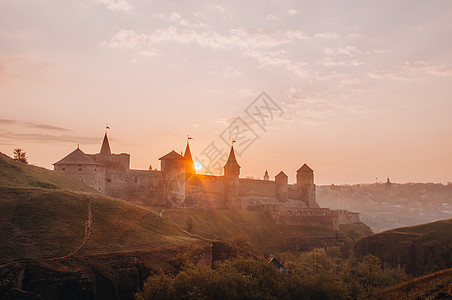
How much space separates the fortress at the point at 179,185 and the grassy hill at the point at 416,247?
1711 cm

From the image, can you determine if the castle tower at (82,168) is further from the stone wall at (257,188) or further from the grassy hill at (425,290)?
the grassy hill at (425,290)

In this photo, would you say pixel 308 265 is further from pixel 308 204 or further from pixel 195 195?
pixel 308 204

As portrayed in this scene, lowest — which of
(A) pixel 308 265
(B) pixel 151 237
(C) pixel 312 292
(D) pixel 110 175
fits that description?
(A) pixel 308 265

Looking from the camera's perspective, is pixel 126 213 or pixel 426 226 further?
pixel 426 226

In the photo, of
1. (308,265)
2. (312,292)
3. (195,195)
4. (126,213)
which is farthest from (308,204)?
(312,292)

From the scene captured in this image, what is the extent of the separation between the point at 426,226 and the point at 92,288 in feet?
130

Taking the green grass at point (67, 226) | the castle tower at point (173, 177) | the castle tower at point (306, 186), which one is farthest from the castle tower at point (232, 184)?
the green grass at point (67, 226)

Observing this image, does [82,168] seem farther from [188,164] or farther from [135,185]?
[188,164]

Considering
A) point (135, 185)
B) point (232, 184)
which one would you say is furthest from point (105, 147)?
point (232, 184)

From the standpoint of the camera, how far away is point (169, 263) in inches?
1121

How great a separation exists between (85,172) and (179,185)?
13.6m

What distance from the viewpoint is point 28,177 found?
37094 mm

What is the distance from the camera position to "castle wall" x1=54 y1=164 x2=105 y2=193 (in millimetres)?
49156

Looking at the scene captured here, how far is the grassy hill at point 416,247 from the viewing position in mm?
36312
